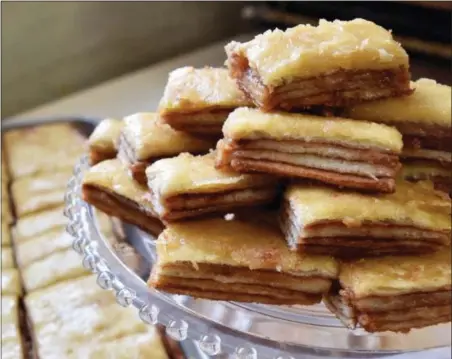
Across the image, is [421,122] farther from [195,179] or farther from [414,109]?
[195,179]

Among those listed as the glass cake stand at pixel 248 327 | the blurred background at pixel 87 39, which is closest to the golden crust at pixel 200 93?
the glass cake stand at pixel 248 327

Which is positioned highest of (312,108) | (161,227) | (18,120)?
(312,108)

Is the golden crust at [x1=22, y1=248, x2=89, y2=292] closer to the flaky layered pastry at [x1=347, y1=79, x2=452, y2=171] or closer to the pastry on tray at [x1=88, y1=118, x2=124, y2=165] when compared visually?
the pastry on tray at [x1=88, y1=118, x2=124, y2=165]

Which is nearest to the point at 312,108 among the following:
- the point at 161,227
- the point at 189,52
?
the point at 161,227

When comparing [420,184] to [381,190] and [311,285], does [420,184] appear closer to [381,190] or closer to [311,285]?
[381,190]

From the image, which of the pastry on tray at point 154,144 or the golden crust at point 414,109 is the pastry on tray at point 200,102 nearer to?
the pastry on tray at point 154,144

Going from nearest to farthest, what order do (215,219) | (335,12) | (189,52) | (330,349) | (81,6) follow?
(330,349)
(215,219)
(335,12)
(189,52)
(81,6)
